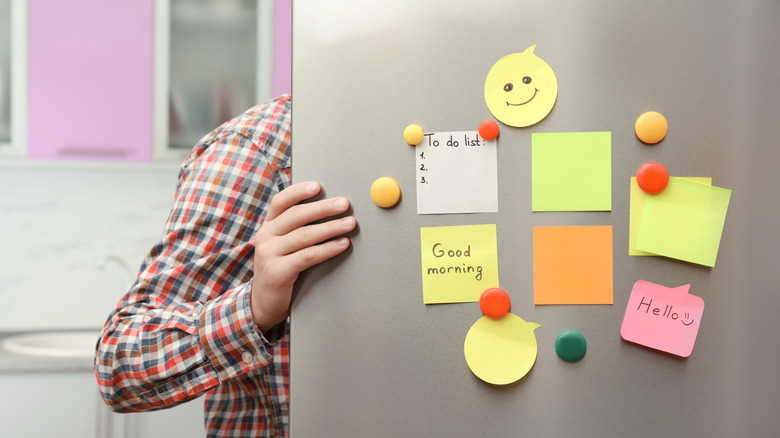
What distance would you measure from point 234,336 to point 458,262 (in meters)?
0.28

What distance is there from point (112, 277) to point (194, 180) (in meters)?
1.66

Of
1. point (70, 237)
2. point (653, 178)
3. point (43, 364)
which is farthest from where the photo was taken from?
point (70, 237)

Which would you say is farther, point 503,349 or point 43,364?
point 43,364

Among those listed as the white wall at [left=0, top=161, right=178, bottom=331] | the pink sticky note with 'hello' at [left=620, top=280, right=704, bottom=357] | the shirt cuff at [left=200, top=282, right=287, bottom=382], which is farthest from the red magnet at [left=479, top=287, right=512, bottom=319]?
the white wall at [left=0, top=161, right=178, bottom=331]

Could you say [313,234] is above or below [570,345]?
above

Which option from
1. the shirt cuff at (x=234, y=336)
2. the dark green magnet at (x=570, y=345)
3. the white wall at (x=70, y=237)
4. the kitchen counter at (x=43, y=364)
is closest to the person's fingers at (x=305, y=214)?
the shirt cuff at (x=234, y=336)

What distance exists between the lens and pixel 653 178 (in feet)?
1.84

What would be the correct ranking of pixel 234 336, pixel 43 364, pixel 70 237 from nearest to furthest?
pixel 234 336
pixel 43 364
pixel 70 237

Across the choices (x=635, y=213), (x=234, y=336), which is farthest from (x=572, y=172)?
(x=234, y=336)

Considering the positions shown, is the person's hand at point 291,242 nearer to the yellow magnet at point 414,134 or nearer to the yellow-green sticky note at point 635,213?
the yellow magnet at point 414,134

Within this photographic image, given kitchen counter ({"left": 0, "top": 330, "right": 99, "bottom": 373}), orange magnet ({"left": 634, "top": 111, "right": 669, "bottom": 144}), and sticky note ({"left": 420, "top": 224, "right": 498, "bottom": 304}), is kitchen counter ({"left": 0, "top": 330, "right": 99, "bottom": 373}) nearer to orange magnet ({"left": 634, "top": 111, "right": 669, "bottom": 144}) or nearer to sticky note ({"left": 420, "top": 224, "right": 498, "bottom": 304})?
sticky note ({"left": 420, "top": 224, "right": 498, "bottom": 304})

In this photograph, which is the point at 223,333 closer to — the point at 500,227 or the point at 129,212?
the point at 500,227

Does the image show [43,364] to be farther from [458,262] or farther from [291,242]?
[458,262]

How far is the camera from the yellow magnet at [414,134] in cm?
57
